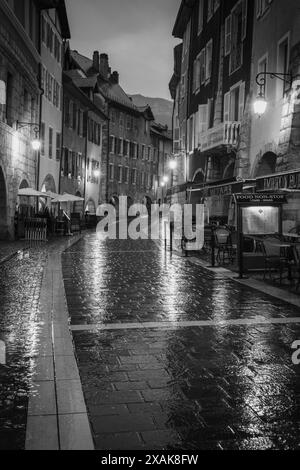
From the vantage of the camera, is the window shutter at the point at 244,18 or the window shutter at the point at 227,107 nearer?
the window shutter at the point at 244,18

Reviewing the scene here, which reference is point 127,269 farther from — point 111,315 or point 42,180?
point 42,180

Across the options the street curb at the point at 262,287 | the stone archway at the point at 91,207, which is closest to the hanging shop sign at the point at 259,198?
the street curb at the point at 262,287

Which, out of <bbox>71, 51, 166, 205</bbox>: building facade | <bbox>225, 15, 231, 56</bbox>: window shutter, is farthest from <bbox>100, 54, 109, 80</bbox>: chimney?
<bbox>225, 15, 231, 56</bbox>: window shutter

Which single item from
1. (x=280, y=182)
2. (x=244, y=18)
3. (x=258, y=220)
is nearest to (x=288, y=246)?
(x=258, y=220)

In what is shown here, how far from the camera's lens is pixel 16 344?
6.43 meters

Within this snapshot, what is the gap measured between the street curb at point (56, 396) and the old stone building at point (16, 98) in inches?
609

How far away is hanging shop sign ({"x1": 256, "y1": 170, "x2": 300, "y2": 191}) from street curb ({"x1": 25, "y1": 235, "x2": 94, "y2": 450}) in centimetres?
789

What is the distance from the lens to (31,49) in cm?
2611

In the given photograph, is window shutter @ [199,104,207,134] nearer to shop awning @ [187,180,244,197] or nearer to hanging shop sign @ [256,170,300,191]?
shop awning @ [187,180,244,197]

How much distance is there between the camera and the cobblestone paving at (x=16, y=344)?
408 cm

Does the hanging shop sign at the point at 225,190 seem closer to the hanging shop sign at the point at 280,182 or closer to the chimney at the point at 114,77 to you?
the hanging shop sign at the point at 280,182

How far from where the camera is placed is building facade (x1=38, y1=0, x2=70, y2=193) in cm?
3009

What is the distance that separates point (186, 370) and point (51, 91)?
2904 centimetres
